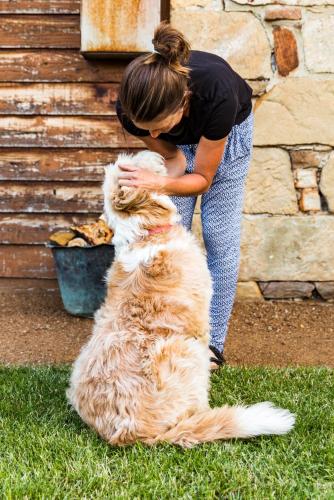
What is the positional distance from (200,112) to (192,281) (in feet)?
2.64

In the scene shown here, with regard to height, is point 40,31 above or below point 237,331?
above

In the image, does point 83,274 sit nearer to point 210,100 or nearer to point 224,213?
point 224,213

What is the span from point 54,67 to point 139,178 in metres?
2.84

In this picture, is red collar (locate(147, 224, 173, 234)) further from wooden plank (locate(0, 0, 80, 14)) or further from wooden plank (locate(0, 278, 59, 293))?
wooden plank (locate(0, 0, 80, 14))

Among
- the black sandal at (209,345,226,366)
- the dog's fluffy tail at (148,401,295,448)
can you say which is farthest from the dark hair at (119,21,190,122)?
the black sandal at (209,345,226,366)

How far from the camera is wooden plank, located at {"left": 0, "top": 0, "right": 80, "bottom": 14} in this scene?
16.9ft

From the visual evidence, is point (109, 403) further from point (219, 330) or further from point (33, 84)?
point (33, 84)

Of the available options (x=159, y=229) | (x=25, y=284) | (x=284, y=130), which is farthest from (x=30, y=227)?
(x=159, y=229)

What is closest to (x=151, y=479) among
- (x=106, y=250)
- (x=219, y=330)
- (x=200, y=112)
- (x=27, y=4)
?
(x=219, y=330)

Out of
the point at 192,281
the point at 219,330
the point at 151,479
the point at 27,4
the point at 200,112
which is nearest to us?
the point at 151,479

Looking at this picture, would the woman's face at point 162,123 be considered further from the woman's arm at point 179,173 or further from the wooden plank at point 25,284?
the wooden plank at point 25,284

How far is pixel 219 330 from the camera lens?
12.3 feet

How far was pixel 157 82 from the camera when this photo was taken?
2.65 m

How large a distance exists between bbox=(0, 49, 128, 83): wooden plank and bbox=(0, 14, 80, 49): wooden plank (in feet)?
0.18
